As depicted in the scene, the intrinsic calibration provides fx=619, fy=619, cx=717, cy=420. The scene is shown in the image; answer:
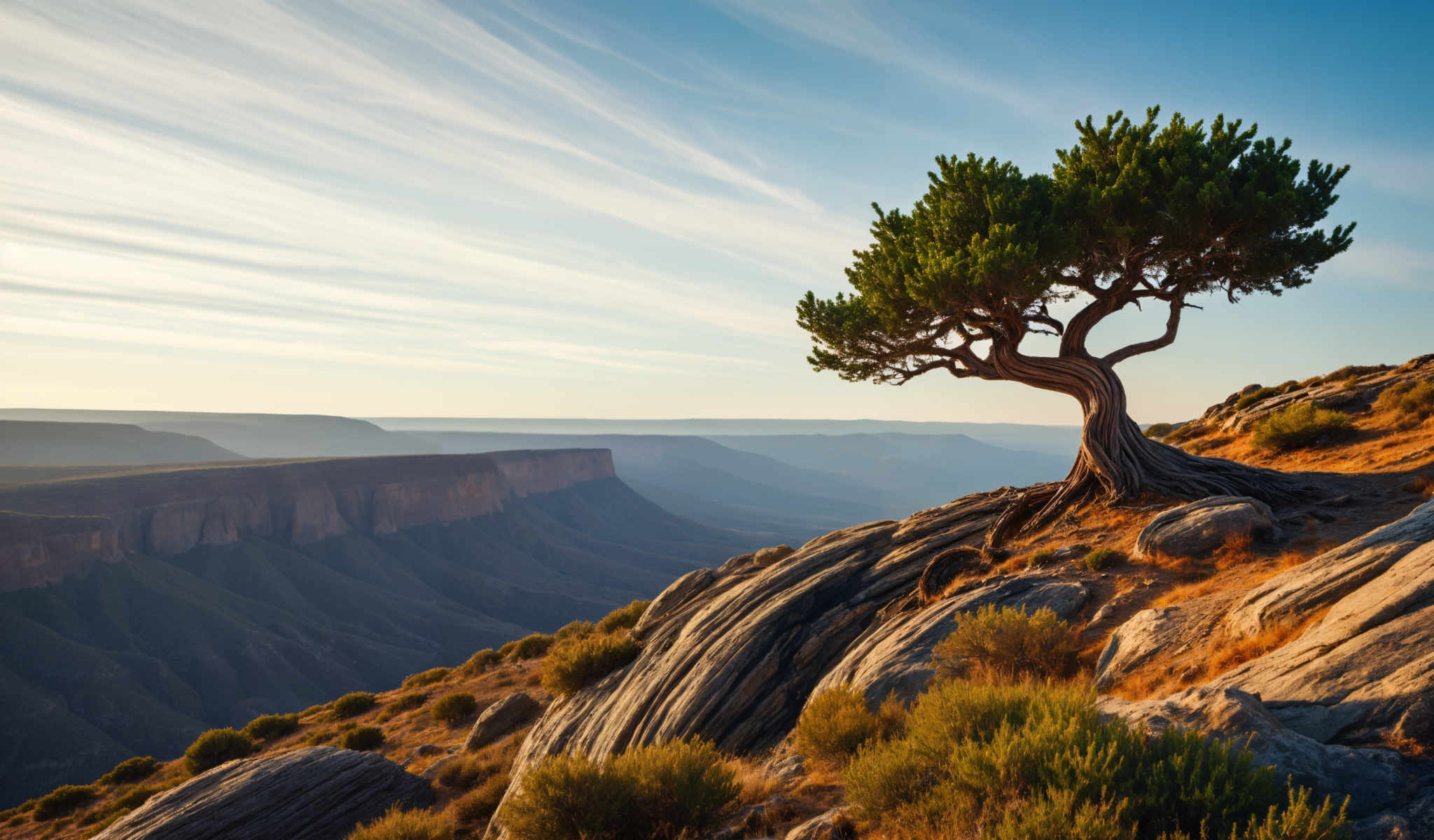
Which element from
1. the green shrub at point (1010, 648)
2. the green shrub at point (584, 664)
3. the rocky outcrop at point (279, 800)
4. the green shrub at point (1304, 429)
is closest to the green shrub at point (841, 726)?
the green shrub at point (1010, 648)

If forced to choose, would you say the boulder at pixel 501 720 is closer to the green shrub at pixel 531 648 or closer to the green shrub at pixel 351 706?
the green shrub at pixel 531 648

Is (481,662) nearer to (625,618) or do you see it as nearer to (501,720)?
(625,618)

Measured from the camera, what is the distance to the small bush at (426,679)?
32.4m

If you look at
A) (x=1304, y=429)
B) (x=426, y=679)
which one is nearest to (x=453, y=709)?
(x=426, y=679)

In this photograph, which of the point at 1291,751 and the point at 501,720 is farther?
the point at 501,720

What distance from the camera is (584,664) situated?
18.5m

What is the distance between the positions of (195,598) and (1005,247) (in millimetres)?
90361

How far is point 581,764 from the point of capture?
768cm

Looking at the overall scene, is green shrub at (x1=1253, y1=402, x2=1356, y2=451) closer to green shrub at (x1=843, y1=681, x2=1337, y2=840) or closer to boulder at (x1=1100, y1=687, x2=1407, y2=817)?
boulder at (x1=1100, y1=687, x2=1407, y2=817)

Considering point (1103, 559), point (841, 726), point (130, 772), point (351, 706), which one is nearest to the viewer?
point (841, 726)

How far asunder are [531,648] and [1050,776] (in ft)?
103

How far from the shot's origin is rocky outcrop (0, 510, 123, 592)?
6144 cm

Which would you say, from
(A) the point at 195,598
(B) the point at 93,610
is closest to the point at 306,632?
(A) the point at 195,598

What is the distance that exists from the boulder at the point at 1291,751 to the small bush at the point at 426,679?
112 feet
